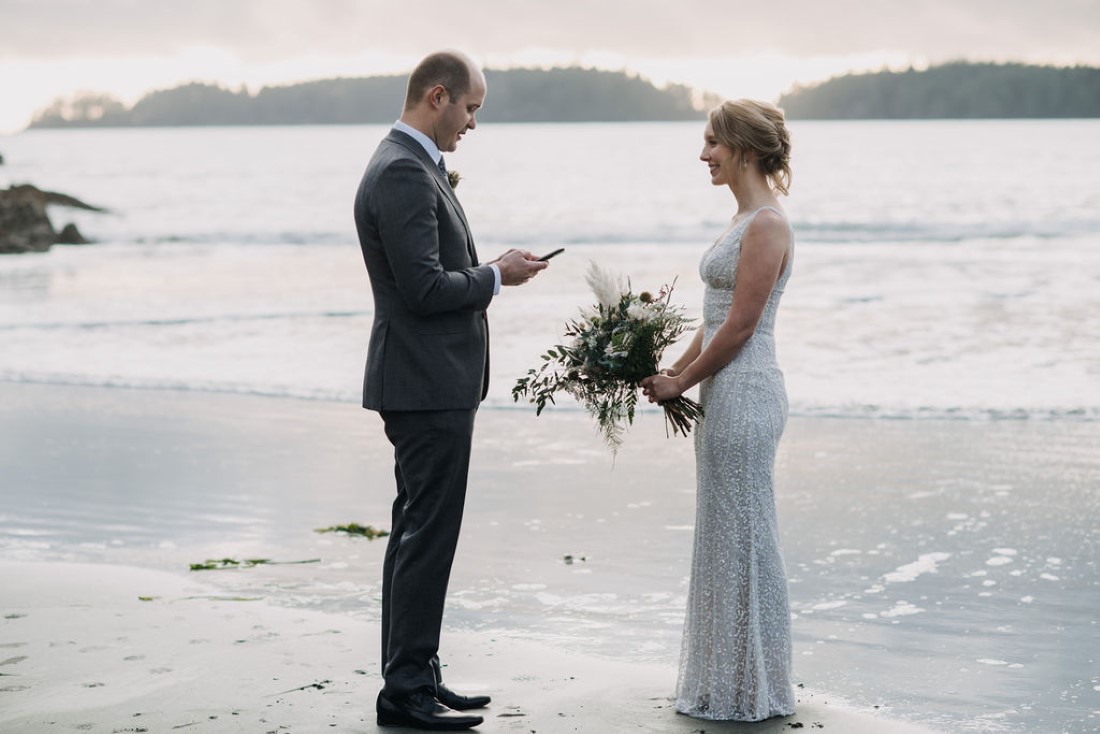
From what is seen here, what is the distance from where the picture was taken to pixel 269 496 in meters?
7.68

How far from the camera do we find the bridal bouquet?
414cm

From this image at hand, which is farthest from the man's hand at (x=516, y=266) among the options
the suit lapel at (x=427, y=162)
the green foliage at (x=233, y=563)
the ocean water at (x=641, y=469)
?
the green foliage at (x=233, y=563)

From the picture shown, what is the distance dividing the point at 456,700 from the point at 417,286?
1.42m

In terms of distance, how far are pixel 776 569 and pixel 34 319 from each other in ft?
49.5

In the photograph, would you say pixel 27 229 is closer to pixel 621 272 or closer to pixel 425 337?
pixel 621 272

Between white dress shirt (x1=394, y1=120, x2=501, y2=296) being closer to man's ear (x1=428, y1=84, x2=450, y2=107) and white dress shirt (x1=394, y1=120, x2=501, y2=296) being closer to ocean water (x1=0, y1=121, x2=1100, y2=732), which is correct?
man's ear (x1=428, y1=84, x2=450, y2=107)

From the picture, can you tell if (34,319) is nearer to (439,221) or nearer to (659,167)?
(439,221)

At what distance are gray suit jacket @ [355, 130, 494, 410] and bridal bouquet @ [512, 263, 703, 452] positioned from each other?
0.31m

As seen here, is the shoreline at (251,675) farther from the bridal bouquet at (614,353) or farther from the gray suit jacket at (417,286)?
the gray suit jacket at (417,286)

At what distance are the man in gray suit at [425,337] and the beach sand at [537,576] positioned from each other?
0.32 metres

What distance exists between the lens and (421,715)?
158 inches

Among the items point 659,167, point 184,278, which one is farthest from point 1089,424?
point 659,167

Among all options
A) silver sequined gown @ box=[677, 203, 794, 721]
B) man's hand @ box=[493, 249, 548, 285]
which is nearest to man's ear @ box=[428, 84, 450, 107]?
man's hand @ box=[493, 249, 548, 285]

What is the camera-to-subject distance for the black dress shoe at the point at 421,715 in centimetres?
402
